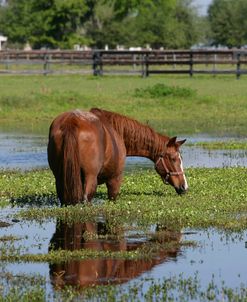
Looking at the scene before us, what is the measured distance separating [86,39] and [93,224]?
82.2 metres

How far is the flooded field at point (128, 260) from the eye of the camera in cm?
1096

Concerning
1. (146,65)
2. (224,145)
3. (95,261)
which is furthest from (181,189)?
(146,65)

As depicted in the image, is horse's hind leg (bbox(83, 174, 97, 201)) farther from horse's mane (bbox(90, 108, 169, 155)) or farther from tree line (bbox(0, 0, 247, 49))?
tree line (bbox(0, 0, 247, 49))

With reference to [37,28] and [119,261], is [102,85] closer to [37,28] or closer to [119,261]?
[119,261]

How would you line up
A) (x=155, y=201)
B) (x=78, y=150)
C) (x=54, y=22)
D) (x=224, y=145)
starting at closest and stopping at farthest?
(x=78, y=150)
(x=155, y=201)
(x=224, y=145)
(x=54, y=22)

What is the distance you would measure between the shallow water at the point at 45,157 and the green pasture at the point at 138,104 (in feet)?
10.9

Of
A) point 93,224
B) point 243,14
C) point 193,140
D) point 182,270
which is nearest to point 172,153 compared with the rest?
point 93,224

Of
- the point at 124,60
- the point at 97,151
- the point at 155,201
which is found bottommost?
the point at 124,60

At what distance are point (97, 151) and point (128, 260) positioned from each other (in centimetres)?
323

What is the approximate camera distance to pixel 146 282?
1123 cm

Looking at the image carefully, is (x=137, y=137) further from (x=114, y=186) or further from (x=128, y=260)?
(x=128, y=260)

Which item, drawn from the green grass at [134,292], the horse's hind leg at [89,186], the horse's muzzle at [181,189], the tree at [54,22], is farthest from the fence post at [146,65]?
the green grass at [134,292]

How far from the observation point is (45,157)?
80.7 ft

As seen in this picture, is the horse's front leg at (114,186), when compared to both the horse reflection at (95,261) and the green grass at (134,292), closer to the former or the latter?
the horse reflection at (95,261)
